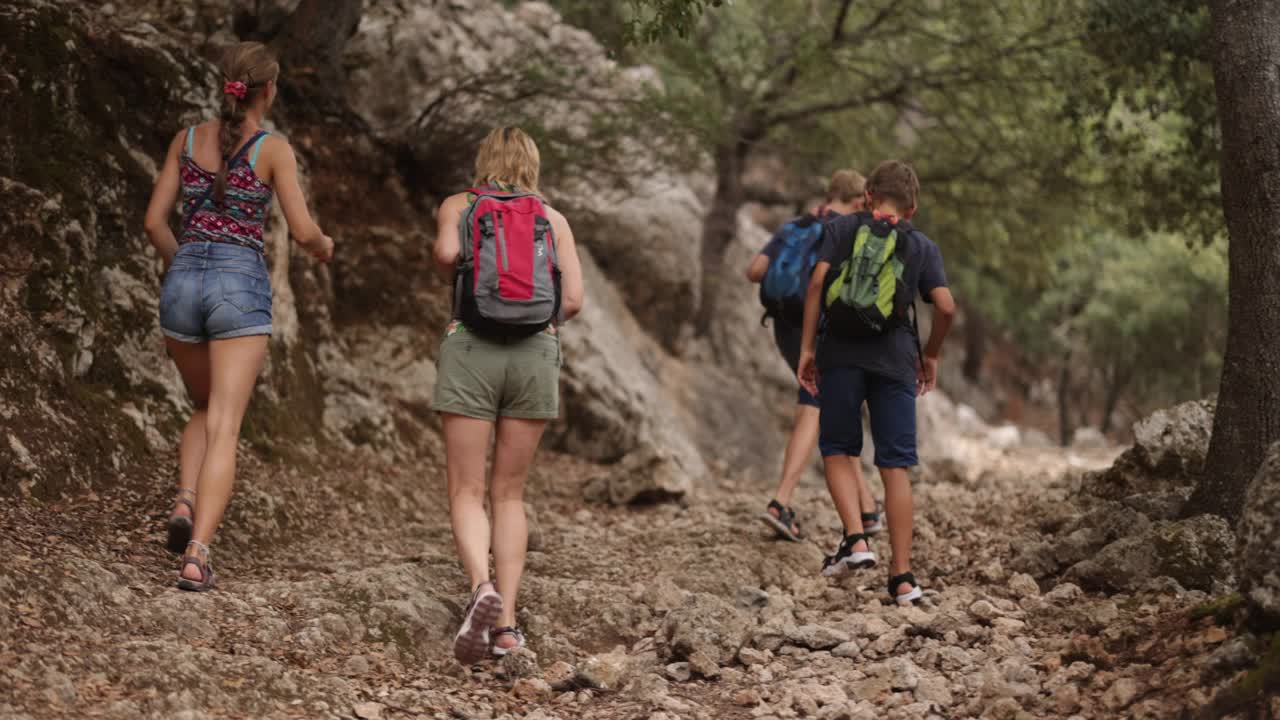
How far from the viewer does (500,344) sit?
15.4ft

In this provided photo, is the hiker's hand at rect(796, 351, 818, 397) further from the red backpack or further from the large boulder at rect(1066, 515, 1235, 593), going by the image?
the red backpack

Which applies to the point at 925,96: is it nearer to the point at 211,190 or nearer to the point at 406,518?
the point at 406,518

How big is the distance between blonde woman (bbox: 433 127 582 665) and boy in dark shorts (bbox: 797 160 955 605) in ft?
4.68

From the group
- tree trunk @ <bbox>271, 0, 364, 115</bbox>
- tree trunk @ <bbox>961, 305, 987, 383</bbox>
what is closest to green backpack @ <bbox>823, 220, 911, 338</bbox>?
tree trunk @ <bbox>271, 0, 364, 115</bbox>

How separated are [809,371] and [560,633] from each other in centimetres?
183

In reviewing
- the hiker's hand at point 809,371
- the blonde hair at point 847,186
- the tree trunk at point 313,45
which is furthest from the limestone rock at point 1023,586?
the tree trunk at point 313,45

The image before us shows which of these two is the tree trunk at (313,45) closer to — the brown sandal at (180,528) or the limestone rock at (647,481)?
the limestone rock at (647,481)

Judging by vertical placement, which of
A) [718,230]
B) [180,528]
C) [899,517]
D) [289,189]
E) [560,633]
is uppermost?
[718,230]

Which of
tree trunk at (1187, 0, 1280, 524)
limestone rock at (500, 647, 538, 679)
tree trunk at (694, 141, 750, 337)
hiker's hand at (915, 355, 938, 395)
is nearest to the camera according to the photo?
limestone rock at (500, 647, 538, 679)

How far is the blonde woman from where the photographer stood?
4.61m

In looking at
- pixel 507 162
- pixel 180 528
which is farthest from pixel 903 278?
pixel 180 528

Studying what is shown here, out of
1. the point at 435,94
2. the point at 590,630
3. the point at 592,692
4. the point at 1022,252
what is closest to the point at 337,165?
the point at 435,94

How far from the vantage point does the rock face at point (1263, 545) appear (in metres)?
3.71

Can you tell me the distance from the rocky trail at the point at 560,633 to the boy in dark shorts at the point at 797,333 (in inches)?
9.7
